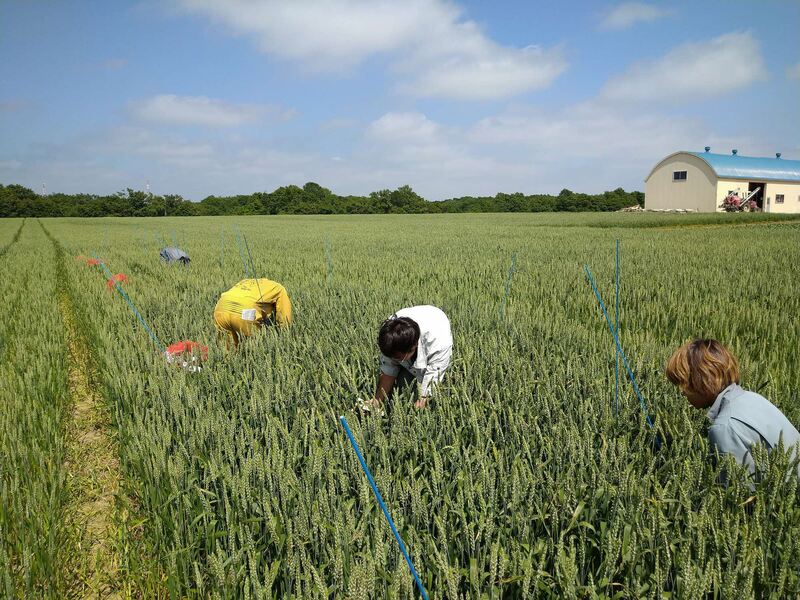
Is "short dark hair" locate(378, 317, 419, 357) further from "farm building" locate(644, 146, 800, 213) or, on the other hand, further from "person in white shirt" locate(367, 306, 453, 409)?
"farm building" locate(644, 146, 800, 213)

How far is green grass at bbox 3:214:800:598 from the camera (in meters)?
1.38

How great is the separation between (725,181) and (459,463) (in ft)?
126

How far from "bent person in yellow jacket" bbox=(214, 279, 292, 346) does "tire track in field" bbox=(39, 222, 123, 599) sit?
1094 mm

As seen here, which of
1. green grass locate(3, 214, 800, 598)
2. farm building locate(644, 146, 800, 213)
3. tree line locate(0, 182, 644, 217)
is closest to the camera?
green grass locate(3, 214, 800, 598)

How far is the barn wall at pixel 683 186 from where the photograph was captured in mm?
32469

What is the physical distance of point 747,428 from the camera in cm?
174

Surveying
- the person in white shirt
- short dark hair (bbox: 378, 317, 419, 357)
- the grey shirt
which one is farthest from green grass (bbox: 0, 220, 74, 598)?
the grey shirt

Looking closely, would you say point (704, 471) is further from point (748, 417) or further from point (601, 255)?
point (601, 255)

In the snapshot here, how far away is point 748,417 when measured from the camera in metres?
1.75

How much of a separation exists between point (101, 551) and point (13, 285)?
7571 mm

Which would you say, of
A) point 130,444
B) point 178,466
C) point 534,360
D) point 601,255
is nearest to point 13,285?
point 130,444

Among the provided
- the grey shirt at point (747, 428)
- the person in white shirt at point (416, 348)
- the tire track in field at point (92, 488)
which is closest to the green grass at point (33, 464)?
the tire track in field at point (92, 488)

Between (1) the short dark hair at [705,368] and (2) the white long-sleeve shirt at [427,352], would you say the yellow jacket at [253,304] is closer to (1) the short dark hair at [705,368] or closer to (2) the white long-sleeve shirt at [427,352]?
(2) the white long-sleeve shirt at [427,352]

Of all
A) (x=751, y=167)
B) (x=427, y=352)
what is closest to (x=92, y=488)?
(x=427, y=352)
